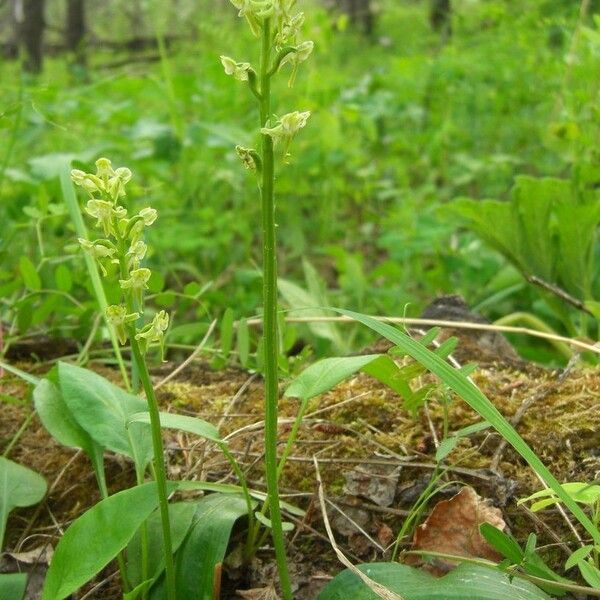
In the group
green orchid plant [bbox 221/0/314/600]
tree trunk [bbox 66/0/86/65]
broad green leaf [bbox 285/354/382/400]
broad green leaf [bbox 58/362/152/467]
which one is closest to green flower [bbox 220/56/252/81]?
green orchid plant [bbox 221/0/314/600]

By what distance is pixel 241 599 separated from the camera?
1.16 meters

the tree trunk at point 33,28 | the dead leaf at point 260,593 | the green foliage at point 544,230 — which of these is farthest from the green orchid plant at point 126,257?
the tree trunk at point 33,28

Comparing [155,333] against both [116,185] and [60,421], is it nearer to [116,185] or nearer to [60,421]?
[116,185]

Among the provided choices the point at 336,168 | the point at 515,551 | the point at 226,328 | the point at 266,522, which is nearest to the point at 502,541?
the point at 515,551

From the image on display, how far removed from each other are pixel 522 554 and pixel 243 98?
3571 mm

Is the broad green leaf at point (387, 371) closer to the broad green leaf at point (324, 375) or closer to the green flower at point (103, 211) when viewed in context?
the broad green leaf at point (324, 375)

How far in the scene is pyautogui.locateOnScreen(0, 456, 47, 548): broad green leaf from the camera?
1267 mm

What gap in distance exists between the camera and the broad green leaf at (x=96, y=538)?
998 millimetres

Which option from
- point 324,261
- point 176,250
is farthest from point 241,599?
point 324,261

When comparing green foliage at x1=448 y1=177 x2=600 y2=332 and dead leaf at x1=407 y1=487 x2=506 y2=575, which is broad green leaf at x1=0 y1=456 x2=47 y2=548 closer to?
dead leaf at x1=407 y1=487 x2=506 y2=575

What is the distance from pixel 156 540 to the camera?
1.16 metres

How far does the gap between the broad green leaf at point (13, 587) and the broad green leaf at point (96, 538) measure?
0.38 feet

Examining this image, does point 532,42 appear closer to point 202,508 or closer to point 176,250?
point 176,250

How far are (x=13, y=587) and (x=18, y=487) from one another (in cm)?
21
